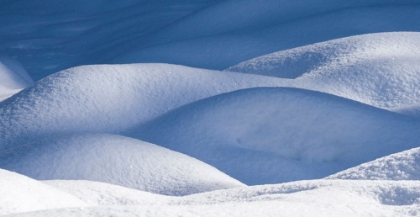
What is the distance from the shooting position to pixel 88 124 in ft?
7.61

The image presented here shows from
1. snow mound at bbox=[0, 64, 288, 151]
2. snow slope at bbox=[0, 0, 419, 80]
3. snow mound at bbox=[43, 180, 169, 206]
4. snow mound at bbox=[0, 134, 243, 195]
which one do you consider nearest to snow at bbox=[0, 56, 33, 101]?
snow slope at bbox=[0, 0, 419, 80]

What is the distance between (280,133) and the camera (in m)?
2.14

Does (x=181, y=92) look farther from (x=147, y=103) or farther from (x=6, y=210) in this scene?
(x=6, y=210)

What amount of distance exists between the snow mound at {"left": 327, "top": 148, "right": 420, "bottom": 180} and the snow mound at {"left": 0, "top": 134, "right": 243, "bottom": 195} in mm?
409

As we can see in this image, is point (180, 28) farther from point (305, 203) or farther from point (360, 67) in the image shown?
point (305, 203)

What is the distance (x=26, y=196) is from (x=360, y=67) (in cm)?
180

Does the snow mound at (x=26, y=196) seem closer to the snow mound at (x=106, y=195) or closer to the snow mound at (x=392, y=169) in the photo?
the snow mound at (x=106, y=195)

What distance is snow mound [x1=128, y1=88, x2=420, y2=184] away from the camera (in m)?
2.01

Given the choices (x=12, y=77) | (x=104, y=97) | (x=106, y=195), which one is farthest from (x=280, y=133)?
(x=12, y=77)

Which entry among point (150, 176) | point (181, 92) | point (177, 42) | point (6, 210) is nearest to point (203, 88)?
point (181, 92)

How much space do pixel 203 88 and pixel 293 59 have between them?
580 millimetres

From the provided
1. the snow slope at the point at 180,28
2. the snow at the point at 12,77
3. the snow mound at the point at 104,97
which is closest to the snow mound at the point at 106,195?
the snow mound at the point at 104,97

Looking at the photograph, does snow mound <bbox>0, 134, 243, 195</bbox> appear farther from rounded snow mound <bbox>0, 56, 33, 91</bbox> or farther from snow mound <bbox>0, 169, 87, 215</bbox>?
rounded snow mound <bbox>0, 56, 33, 91</bbox>

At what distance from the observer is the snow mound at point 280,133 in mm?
2006
